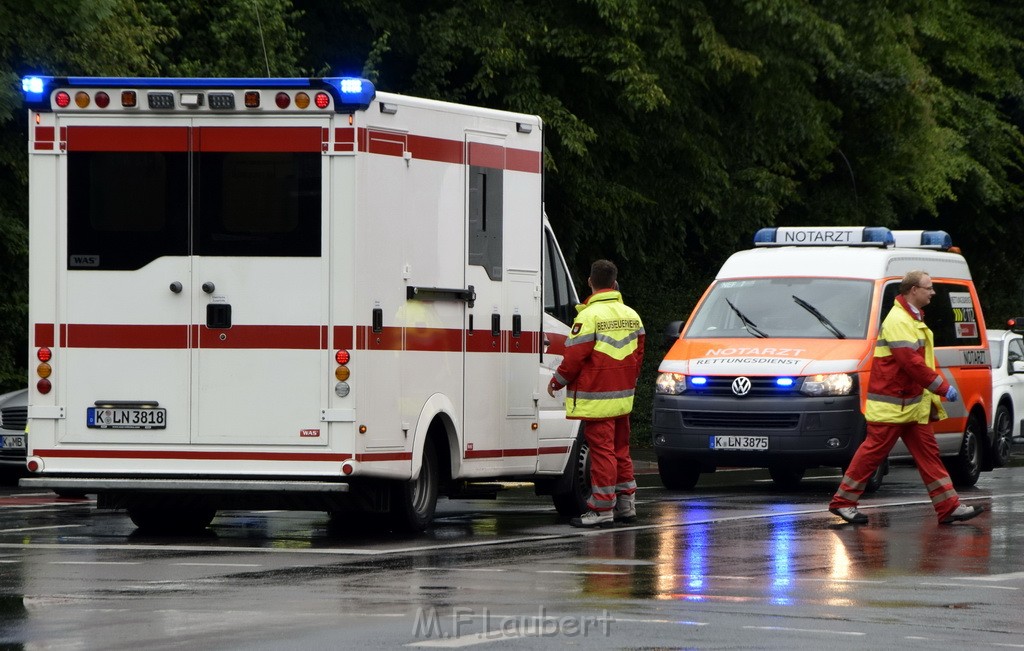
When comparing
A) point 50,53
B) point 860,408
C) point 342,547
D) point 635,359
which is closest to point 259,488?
point 342,547

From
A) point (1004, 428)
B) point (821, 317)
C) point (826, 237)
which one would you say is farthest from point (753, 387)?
point (1004, 428)

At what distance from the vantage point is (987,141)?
106 ft

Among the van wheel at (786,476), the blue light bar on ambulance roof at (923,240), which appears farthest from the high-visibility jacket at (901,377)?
the blue light bar on ambulance roof at (923,240)

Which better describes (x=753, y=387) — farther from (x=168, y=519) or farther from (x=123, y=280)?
(x=123, y=280)

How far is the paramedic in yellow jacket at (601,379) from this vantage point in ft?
47.1

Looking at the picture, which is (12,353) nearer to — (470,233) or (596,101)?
(596,101)

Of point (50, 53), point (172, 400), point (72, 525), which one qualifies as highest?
point (50, 53)

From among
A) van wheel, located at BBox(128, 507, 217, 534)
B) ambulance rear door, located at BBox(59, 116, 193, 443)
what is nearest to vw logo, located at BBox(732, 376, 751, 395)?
van wheel, located at BBox(128, 507, 217, 534)

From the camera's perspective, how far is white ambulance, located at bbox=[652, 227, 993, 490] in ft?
58.3

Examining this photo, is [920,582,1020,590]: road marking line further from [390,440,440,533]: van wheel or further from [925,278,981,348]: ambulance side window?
[925,278,981,348]: ambulance side window

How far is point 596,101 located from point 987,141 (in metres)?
9.62

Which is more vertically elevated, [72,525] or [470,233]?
[470,233]

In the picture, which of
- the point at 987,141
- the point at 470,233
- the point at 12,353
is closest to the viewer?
the point at 470,233

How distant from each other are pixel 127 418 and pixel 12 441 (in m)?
6.68
